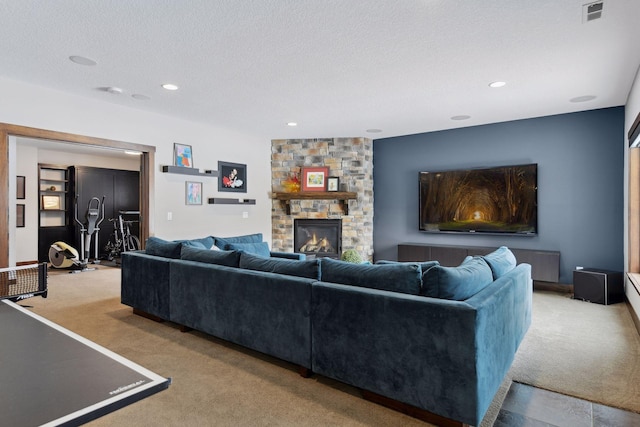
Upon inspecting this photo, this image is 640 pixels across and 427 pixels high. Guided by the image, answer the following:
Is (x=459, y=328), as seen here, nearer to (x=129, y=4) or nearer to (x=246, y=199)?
(x=129, y=4)

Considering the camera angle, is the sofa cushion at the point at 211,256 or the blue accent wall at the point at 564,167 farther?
the blue accent wall at the point at 564,167

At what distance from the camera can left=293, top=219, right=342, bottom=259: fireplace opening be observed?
22.2 ft

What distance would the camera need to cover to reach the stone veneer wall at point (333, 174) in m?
6.68

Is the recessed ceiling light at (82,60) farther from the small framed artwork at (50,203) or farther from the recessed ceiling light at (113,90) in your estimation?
the small framed artwork at (50,203)

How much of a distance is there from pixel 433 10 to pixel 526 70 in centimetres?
156

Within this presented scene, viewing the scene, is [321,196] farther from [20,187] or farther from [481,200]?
[20,187]

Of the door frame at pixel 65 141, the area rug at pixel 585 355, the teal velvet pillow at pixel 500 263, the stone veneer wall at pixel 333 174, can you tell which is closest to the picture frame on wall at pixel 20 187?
the door frame at pixel 65 141

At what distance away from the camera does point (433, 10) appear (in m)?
2.50

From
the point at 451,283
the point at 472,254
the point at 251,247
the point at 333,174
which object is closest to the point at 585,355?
the point at 451,283

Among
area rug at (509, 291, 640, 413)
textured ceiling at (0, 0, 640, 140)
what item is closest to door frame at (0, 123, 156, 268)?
textured ceiling at (0, 0, 640, 140)

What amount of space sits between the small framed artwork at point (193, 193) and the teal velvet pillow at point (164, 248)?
1948 millimetres

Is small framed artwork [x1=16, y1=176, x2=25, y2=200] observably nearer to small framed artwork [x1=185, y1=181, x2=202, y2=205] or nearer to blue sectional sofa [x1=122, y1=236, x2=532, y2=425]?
small framed artwork [x1=185, y1=181, x2=202, y2=205]

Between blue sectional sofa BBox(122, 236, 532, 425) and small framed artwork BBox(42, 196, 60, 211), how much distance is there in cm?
640

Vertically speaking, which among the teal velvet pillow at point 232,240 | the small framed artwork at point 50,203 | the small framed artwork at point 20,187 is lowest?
the teal velvet pillow at point 232,240
